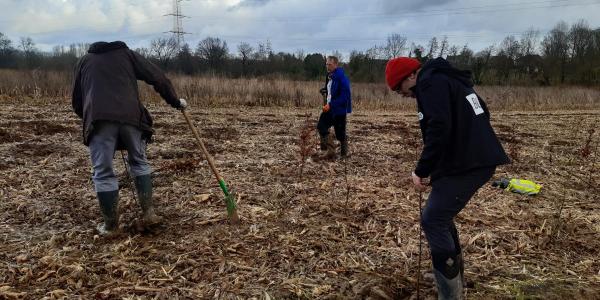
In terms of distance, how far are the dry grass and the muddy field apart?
10.6 metres

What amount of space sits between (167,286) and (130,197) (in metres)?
2.11

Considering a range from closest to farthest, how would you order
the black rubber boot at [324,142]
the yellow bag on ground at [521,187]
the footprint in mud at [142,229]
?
the footprint in mud at [142,229]
the yellow bag on ground at [521,187]
the black rubber boot at [324,142]

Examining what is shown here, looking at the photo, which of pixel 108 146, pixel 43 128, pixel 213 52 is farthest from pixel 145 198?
pixel 213 52

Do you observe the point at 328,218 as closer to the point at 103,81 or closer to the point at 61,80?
the point at 103,81

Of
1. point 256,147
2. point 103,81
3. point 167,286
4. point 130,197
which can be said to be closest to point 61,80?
point 256,147

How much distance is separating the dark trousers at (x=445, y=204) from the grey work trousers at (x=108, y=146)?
8.48 ft

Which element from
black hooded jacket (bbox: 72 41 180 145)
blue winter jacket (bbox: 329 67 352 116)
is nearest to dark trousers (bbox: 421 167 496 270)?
black hooded jacket (bbox: 72 41 180 145)

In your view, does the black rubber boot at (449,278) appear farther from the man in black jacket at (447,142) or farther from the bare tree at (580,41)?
the bare tree at (580,41)

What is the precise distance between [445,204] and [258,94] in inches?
651

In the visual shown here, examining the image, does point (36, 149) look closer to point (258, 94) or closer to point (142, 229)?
point (142, 229)

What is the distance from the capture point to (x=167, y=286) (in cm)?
317

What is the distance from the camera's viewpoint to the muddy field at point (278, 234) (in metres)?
3.22

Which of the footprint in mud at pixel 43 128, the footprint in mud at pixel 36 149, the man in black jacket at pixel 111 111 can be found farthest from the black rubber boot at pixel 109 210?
the footprint in mud at pixel 43 128

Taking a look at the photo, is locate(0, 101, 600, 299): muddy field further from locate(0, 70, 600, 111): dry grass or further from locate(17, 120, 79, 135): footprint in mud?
locate(0, 70, 600, 111): dry grass
